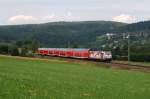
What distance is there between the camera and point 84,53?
78688 millimetres

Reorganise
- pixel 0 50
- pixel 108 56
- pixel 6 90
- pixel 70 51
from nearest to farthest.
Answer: pixel 6 90 < pixel 108 56 < pixel 70 51 < pixel 0 50

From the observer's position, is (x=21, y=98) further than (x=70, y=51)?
No

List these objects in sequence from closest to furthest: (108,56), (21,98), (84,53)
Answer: (21,98) < (108,56) < (84,53)

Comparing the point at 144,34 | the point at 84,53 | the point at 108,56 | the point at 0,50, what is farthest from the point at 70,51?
the point at 144,34

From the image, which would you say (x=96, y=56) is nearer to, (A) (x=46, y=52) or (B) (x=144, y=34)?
(A) (x=46, y=52)

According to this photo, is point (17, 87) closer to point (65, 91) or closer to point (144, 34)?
point (65, 91)

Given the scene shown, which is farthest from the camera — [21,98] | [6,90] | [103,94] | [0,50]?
[0,50]

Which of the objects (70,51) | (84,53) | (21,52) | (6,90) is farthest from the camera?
(21,52)

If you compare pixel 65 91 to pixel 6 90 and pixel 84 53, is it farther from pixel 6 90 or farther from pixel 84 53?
pixel 84 53

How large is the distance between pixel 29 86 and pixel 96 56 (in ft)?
202

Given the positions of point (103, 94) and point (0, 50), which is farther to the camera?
point (0, 50)

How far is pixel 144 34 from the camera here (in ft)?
573

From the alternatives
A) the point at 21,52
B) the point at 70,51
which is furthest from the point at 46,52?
the point at 70,51

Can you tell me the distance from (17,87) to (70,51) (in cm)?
6961
